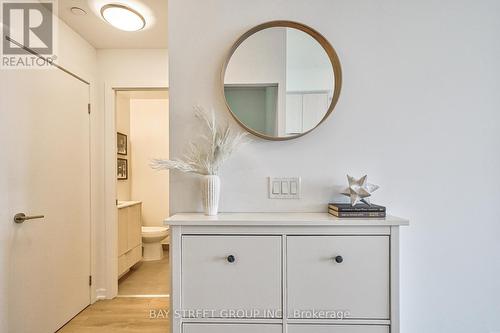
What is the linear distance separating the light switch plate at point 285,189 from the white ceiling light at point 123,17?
164cm

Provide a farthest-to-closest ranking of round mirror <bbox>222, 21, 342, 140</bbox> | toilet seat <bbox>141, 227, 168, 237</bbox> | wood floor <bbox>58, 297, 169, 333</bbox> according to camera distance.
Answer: toilet seat <bbox>141, 227, 168, 237</bbox>
wood floor <bbox>58, 297, 169, 333</bbox>
round mirror <bbox>222, 21, 342, 140</bbox>

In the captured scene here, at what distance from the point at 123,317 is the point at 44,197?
120 cm

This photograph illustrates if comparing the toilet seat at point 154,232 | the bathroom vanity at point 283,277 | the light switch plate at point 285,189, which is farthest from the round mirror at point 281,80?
the toilet seat at point 154,232

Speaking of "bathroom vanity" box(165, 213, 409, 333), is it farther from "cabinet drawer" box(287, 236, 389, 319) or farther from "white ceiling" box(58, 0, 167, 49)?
"white ceiling" box(58, 0, 167, 49)

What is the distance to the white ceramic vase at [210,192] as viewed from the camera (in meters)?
1.25

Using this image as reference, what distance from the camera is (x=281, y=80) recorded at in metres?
1.39

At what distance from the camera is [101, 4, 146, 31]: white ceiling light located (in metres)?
1.81

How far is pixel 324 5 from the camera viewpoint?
1.39 metres

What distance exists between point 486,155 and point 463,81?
42cm

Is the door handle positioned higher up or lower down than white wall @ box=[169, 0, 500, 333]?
lower down

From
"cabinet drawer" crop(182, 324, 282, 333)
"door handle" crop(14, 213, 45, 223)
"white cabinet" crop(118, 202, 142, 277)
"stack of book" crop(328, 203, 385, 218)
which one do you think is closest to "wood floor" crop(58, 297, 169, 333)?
"white cabinet" crop(118, 202, 142, 277)

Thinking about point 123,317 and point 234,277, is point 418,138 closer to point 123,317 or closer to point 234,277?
point 234,277

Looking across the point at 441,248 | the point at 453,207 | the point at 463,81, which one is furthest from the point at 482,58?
the point at 441,248
